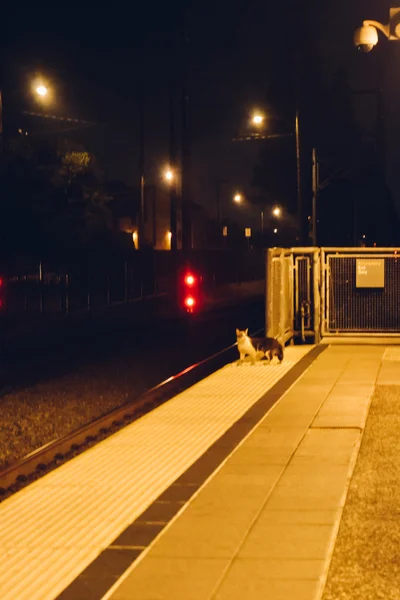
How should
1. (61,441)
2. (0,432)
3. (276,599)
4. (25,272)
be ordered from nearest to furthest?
(276,599), (61,441), (0,432), (25,272)

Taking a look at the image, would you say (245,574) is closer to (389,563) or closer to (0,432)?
(389,563)

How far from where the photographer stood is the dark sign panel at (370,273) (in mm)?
20016

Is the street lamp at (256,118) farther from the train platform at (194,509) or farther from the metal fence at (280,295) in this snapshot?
the train platform at (194,509)

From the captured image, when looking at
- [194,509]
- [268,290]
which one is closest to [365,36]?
[268,290]

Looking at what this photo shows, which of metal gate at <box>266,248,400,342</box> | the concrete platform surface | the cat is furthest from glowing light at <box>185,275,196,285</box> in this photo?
the concrete platform surface

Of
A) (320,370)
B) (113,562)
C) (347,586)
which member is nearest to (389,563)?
(347,586)

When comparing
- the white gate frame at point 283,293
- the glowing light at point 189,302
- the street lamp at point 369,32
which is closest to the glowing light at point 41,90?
the glowing light at point 189,302

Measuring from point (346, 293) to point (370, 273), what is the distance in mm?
658

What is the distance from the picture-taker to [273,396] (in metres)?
12.8

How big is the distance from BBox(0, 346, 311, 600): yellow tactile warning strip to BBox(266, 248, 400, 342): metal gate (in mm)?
7707

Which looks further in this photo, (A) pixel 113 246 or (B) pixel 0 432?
(A) pixel 113 246

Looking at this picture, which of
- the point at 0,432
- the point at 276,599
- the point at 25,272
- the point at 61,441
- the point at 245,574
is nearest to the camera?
the point at 276,599

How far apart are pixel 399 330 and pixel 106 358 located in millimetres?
5603

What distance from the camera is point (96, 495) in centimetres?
774
